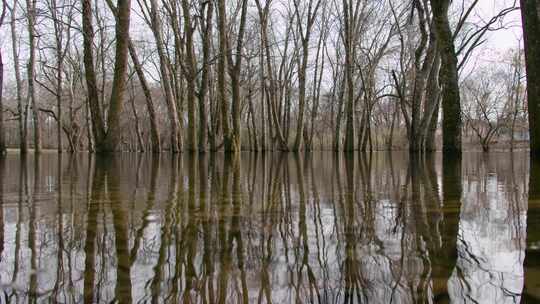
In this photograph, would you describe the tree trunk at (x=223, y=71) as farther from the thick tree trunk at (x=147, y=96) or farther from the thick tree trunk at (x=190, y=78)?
the thick tree trunk at (x=147, y=96)

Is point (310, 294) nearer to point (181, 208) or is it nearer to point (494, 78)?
point (181, 208)

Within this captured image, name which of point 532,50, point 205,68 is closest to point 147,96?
point 205,68

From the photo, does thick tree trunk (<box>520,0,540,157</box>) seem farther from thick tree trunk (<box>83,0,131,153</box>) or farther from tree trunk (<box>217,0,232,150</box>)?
thick tree trunk (<box>83,0,131,153</box>)

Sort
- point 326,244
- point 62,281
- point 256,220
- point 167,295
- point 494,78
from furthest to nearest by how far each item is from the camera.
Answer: point 494,78
point 256,220
point 326,244
point 62,281
point 167,295

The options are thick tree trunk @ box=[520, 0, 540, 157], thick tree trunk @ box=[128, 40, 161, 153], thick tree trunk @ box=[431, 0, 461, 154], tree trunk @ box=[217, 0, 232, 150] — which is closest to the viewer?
thick tree trunk @ box=[520, 0, 540, 157]

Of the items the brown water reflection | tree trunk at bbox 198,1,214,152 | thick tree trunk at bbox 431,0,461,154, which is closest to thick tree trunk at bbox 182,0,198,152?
tree trunk at bbox 198,1,214,152

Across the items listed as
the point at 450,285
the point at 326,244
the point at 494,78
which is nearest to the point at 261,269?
the point at 326,244

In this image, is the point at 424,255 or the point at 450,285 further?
the point at 424,255

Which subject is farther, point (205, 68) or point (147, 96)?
point (147, 96)

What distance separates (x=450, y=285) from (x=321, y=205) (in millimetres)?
1506

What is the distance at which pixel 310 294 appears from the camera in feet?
3.59

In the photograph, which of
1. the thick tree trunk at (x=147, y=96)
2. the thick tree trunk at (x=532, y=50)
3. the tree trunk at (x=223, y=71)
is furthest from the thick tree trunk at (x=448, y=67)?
the thick tree trunk at (x=147, y=96)

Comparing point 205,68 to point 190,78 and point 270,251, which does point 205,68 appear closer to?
point 190,78

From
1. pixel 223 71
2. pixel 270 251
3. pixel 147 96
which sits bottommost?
pixel 270 251
